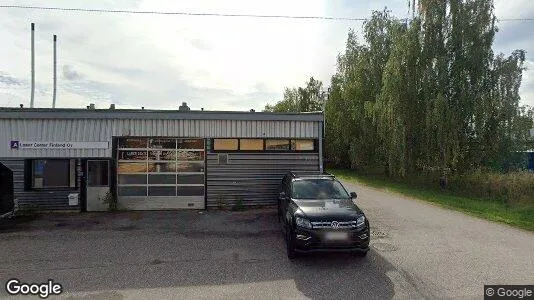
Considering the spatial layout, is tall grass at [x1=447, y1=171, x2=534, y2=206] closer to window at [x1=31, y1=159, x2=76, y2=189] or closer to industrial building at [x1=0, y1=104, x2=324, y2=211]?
industrial building at [x1=0, y1=104, x2=324, y2=211]

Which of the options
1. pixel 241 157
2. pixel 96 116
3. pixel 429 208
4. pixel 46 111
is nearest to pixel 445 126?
pixel 429 208

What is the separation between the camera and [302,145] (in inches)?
502

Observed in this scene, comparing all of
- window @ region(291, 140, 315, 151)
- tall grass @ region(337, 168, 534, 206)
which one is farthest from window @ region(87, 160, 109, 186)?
tall grass @ region(337, 168, 534, 206)

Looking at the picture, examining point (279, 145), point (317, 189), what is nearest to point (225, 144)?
point (279, 145)

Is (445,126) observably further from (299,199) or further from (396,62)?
(299,199)

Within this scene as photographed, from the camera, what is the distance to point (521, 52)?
18.6 metres

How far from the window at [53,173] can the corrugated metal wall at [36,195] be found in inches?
8.0

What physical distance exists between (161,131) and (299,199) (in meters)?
6.22

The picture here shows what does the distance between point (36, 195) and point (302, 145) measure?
29.9 ft

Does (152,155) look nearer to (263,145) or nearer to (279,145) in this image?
(263,145)

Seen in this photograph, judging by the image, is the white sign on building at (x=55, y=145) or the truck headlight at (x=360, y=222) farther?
the white sign on building at (x=55, y=145)

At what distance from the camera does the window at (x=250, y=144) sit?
12562 mm

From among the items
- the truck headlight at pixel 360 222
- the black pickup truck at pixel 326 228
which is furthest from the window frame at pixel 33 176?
the truck headlight at pixel 360 222

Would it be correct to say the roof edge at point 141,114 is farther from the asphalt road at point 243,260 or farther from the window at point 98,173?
the asphalt road at point 243,260
